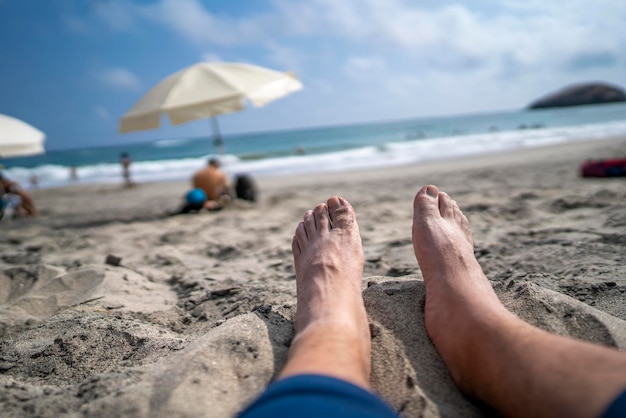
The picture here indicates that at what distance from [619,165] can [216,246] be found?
14.3ft

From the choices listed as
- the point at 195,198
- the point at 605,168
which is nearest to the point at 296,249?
the point at 195,198

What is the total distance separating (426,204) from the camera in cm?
176

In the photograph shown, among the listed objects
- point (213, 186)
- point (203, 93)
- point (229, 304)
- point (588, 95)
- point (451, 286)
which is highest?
point (588, 95)

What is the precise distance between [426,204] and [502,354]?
92 cm

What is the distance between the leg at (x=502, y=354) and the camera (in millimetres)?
723

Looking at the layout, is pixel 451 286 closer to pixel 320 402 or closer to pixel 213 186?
pixel 320 402

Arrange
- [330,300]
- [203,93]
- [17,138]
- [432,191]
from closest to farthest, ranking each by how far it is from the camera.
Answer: [330,300] → [432,191] → [203,93] → [17,138]

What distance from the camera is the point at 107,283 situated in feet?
6.50

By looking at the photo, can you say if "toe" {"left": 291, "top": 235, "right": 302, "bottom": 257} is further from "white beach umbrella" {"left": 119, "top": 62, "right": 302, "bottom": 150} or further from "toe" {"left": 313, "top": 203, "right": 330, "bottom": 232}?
"white beach umbrella" {"left": 119, "top": 62, "right": 302, "bottom": 150}

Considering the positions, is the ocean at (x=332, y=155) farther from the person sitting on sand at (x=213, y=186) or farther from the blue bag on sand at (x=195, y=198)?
the blue bag on sand at (x=195, y=198)

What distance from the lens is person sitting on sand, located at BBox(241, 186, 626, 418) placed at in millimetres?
673

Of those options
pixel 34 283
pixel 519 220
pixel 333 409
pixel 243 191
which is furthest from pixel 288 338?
Result: pixel 243 191

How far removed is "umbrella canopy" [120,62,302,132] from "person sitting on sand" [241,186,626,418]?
3.36m

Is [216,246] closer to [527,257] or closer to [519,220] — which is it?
[527,257]
